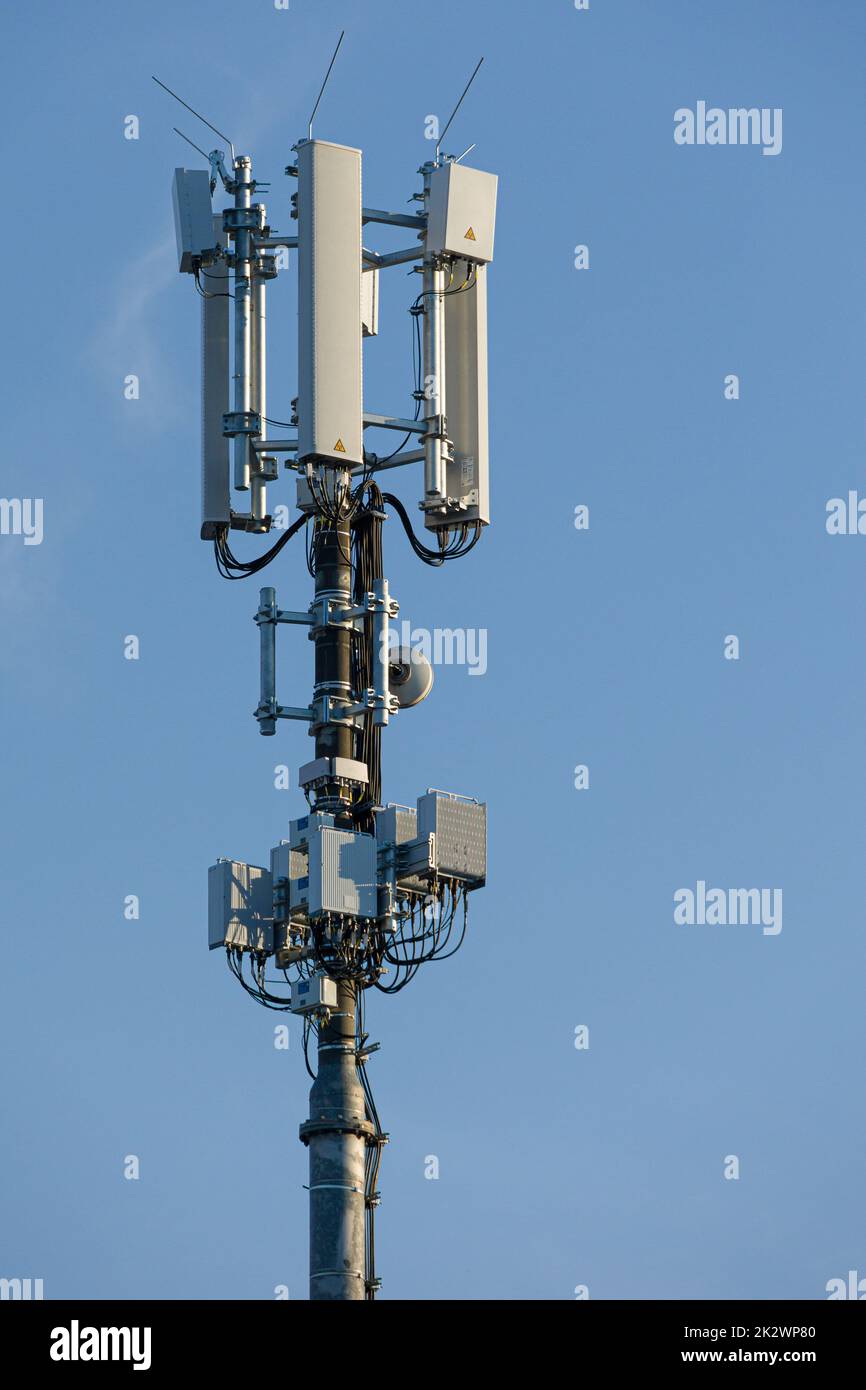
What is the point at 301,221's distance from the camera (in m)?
97.2

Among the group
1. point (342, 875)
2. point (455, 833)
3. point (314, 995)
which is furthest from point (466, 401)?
point (314, 995)

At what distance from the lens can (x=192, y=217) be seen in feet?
330

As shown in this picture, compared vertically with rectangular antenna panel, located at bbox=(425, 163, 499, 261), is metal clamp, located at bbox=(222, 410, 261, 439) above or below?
below

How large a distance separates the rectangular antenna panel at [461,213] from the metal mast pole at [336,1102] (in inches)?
296

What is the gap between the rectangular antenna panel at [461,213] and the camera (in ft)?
327

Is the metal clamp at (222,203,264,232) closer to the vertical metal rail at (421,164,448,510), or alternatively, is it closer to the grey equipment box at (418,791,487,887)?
the vertical metal rail at (421,164,448,510)

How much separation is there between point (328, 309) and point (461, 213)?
6.18 metres

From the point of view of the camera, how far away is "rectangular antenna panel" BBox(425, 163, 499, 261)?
9975 cm

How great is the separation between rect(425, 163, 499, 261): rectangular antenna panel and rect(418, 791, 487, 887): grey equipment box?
15928mm
